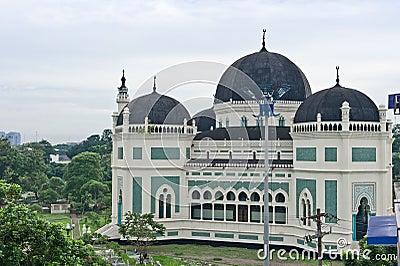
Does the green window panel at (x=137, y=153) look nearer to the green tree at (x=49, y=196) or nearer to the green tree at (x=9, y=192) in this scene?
the green tree at (x=9, y=192)

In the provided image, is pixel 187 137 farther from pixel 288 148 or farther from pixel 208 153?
pixel 288 148

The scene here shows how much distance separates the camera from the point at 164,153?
112 feet

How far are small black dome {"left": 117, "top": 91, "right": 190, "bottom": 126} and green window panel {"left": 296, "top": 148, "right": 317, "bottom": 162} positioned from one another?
719cm

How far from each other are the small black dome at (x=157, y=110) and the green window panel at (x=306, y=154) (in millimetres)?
7188

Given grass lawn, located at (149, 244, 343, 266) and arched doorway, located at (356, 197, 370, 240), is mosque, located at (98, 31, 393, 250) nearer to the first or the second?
arched doorway, located at (356, 197, 370, 240)

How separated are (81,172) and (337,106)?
1258 inches

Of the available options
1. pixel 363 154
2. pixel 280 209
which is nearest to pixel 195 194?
pixel 280 209

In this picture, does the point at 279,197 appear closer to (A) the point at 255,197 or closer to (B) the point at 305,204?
(A) the point at 255,197

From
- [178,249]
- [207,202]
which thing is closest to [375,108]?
[207,202]

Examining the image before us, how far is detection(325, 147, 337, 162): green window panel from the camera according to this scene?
29.8m

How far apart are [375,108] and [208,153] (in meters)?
9.74

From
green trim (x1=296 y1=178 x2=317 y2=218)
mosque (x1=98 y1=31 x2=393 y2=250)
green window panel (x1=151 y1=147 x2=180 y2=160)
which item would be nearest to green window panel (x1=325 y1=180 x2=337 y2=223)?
mosque (x1=98 y1=31 x2=393 y2=250)

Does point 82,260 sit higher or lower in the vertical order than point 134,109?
lower

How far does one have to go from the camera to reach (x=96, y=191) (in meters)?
51.5
